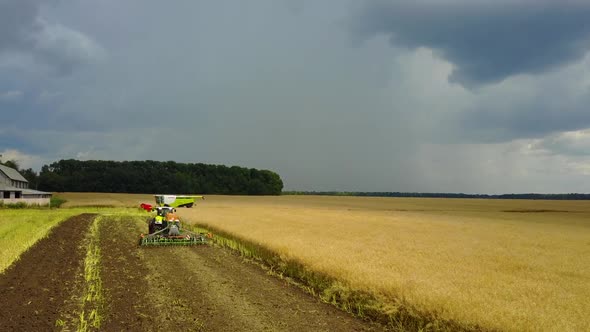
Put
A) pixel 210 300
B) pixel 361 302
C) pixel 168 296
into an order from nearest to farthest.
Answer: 1. pixel 361 302
2. pixel 210 300
3. pixel 168 296

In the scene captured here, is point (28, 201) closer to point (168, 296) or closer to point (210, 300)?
point (168, 296)

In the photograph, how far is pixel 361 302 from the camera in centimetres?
1043

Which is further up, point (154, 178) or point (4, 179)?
point (154, 178)

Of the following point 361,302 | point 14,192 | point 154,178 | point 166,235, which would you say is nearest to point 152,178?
point 154,178

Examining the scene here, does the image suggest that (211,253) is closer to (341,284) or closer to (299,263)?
(299,263)

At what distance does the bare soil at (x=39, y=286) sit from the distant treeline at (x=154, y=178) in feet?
364

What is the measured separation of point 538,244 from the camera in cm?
2133

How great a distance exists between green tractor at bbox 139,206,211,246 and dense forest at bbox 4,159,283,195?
109710 mm

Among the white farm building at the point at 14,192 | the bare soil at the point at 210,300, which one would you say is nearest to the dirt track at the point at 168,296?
the bare soil at the point at 210,300

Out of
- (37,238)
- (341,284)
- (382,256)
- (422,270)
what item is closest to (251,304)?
(341,284)

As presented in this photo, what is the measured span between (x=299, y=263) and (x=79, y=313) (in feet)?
22.6

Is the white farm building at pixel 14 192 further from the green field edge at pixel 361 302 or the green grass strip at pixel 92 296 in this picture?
the green field edge at pixel 361 302

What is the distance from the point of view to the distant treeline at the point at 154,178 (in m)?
122

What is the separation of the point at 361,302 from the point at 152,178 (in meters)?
127
